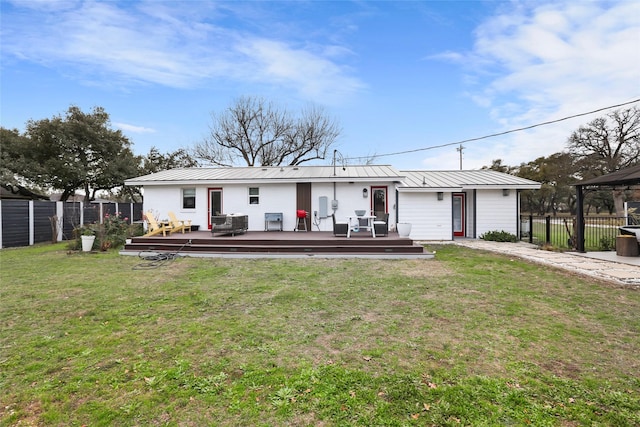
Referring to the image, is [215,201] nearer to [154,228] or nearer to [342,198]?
[154,228]

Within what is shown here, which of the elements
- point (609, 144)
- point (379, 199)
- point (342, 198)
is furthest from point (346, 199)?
→ point (609, 144)

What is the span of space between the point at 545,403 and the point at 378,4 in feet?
41.7

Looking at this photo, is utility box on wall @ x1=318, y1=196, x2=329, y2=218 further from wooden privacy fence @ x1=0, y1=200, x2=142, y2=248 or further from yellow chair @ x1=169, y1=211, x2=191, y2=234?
wooden privacy fence @ x1=0, y1=200, x2=142, y2=248

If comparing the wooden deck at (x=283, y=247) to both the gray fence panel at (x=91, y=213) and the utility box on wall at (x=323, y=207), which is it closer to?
the utility box on wall at (x=323, y=207)

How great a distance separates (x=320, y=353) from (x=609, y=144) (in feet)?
124

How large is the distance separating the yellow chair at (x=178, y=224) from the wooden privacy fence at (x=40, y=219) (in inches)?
156

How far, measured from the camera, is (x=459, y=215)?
555 inches

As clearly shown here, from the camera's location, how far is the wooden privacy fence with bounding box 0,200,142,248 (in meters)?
11.9

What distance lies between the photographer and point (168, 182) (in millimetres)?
13664

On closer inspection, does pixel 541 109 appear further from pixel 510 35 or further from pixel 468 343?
pixel 468 343

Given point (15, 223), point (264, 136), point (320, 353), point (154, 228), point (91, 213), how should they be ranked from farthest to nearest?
point (264, 136)
point (91, 213)
point (15, 223)
point (154, 228)
point (320, 353)

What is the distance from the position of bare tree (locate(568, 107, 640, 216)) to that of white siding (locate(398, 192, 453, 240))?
82.9ft

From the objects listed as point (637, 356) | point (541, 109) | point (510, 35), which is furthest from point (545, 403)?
point (541, 109)

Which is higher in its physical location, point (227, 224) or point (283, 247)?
point (227, 224)
